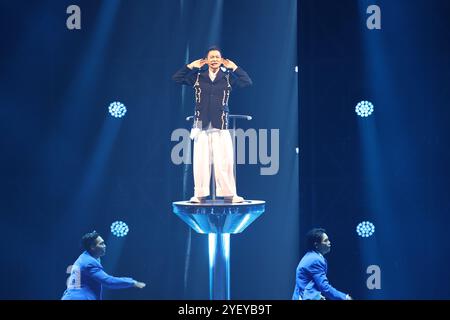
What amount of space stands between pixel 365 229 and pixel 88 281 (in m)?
2.41

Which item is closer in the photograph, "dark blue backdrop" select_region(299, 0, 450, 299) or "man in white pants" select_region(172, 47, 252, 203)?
"man in white pants" select_region(172, 47, 252, 203)

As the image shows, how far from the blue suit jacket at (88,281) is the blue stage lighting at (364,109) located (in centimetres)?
247

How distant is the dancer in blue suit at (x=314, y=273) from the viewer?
15.6 feet

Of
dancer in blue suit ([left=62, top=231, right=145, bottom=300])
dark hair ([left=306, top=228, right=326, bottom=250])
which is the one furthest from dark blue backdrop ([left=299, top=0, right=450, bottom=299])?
dancer in blue suit ([left=62, top=231, right=145, bottom=300])

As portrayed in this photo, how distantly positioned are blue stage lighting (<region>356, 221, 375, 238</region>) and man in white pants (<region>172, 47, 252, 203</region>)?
1.36m

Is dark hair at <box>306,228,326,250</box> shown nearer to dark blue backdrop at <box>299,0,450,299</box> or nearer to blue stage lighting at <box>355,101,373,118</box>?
dark blue backdrop at <box>299,0,450,299</box>

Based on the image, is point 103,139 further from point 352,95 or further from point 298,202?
point 352,95

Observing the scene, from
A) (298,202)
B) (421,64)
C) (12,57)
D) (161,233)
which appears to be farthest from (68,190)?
(421,64)

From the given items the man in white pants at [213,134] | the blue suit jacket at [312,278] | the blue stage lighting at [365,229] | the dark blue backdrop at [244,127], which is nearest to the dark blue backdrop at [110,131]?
the dark blue backdrop at [244,127]

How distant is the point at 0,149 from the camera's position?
20.5 feet

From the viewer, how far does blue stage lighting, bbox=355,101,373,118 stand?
5.83 meters

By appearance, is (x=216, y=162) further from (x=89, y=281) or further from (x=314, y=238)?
(x=89, y=281)

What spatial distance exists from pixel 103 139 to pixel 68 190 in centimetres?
57
